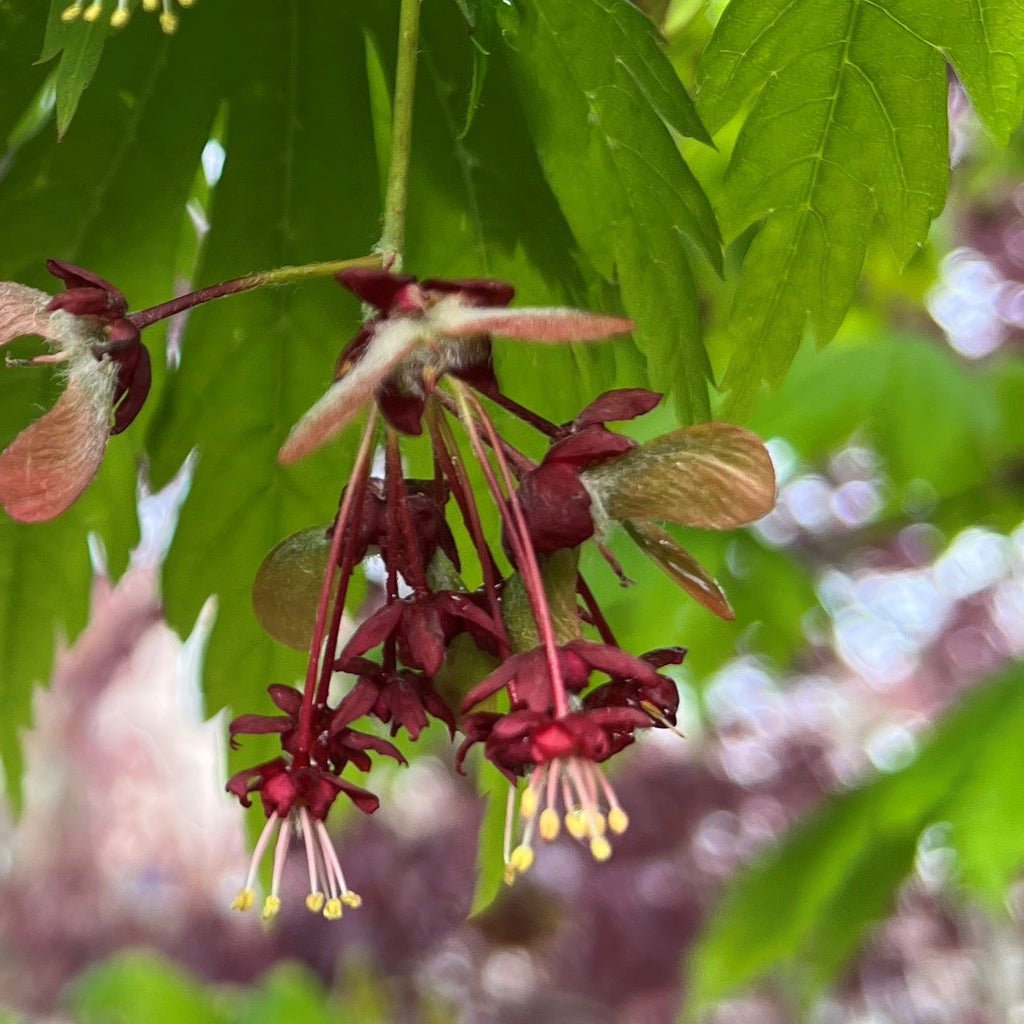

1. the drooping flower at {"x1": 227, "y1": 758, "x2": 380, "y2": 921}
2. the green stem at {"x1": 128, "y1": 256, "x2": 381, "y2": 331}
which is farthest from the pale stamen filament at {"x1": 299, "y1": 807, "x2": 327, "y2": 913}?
the green stem at {"x1": 128, "y1": 256, "x2": 381, "y2": 331}

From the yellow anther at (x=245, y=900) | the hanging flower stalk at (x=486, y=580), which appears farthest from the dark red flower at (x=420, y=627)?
the yellow anther at (x=245, y=900)

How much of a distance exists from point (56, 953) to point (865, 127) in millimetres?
5693

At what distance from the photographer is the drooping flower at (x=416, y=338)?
368 millimetres

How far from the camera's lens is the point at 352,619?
32.7 inches

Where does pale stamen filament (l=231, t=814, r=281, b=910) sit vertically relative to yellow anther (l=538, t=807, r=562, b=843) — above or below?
above

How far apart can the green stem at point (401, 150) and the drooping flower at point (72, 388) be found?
104 mm

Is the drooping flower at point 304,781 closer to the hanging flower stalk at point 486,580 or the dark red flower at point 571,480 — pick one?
the hanging flower stalk at point 486,580

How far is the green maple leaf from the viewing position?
1.98ft

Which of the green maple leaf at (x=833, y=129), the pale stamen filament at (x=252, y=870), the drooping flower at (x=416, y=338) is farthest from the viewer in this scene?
the green maple leaf at (x=833, y=129)

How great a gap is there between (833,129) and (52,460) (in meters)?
0.42

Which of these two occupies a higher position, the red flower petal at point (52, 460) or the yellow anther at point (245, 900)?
the red flower petal at point (52, 460)

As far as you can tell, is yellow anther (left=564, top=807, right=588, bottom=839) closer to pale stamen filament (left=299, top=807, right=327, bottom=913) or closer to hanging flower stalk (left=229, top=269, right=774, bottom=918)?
hanging flower stalk (left=229, top=269, right=774, bottom=918)

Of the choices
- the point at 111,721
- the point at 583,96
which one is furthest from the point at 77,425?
the point at 111,721

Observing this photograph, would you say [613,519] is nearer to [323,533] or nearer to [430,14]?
[323,533]
